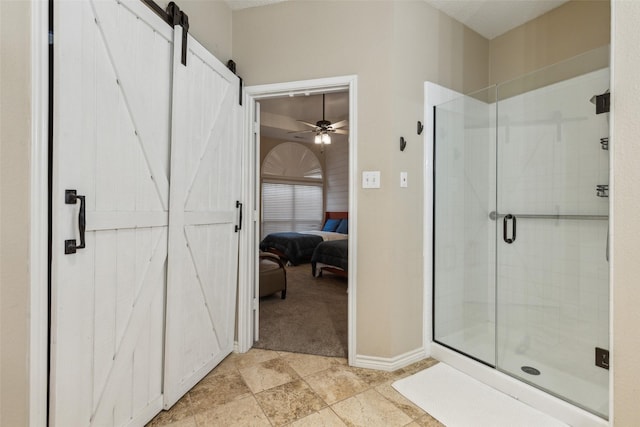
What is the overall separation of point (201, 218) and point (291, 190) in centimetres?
554

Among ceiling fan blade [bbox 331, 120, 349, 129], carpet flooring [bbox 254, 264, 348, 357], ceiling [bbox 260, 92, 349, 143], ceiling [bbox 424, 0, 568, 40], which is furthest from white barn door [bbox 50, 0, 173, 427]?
ceiling fan blade [bbox 331, 120, 349, 129]

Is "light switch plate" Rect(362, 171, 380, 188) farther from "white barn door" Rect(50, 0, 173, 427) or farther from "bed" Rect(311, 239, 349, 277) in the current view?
"bed" Rect(311, 239, 349, 277)

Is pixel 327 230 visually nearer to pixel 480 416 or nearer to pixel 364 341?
pixel 364 341

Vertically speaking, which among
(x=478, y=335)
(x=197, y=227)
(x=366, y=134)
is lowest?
(x=478, y=335)

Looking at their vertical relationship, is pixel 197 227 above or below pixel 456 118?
below

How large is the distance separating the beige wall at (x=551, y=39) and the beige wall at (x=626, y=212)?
145 centimetres

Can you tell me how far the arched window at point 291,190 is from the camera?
704 centimetres

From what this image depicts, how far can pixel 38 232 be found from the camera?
104 cm

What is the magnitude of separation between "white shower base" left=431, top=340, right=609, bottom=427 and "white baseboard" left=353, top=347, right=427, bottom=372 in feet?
0.97

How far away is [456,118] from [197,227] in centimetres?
219

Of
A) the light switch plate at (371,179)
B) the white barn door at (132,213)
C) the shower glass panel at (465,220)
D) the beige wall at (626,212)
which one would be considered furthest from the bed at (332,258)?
the beige wall at (626,212)

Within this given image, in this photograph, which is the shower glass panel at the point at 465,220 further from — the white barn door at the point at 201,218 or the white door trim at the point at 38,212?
the white door trim at the point at 38,212

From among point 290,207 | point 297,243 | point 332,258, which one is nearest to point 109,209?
→ point 332,258

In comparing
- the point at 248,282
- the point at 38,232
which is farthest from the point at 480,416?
the point at 38,232
